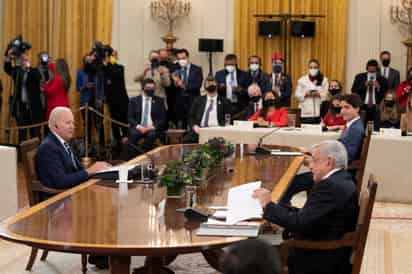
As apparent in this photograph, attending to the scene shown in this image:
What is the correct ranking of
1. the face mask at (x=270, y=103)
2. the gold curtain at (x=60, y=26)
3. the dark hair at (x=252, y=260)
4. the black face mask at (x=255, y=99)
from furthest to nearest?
the gold curtain at (x=60, y=26) → the black face mask at (x=255, y=99) → the face mask at (x=270, y=103) → the dark hair at (x=252, y=260)

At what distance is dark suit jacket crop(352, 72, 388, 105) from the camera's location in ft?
42.1

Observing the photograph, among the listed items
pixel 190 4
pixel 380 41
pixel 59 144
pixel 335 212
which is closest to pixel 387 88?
pixel 380 41

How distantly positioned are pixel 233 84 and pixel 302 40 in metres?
2.19

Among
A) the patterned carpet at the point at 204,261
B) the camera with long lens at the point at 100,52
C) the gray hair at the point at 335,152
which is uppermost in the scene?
the camera with long lens at the point at 100,52

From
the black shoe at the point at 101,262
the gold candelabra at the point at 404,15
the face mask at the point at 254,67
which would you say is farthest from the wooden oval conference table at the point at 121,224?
the gold candelabra at the point at 404,15

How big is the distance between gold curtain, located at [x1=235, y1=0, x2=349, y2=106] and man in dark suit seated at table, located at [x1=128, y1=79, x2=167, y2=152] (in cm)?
335

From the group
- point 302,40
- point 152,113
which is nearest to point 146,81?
point 152,113

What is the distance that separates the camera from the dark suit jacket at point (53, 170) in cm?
598

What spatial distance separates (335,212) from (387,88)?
8.83m

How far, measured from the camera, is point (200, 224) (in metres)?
4.20

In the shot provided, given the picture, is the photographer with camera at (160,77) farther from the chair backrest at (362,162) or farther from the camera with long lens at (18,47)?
the chair backrest at (362,162)

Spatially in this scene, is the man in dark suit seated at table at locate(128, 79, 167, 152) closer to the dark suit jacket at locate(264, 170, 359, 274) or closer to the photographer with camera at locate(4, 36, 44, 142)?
the photographer with camera at locate(4, 36, 44, 142)

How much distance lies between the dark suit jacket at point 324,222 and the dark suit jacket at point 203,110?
6.92 m

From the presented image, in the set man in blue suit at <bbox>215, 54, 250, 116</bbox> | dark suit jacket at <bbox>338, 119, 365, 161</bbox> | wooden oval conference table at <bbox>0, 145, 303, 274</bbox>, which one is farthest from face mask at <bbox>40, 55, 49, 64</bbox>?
wooden oval conference table at <bbox>0, 145, 303, 274</bbox>
